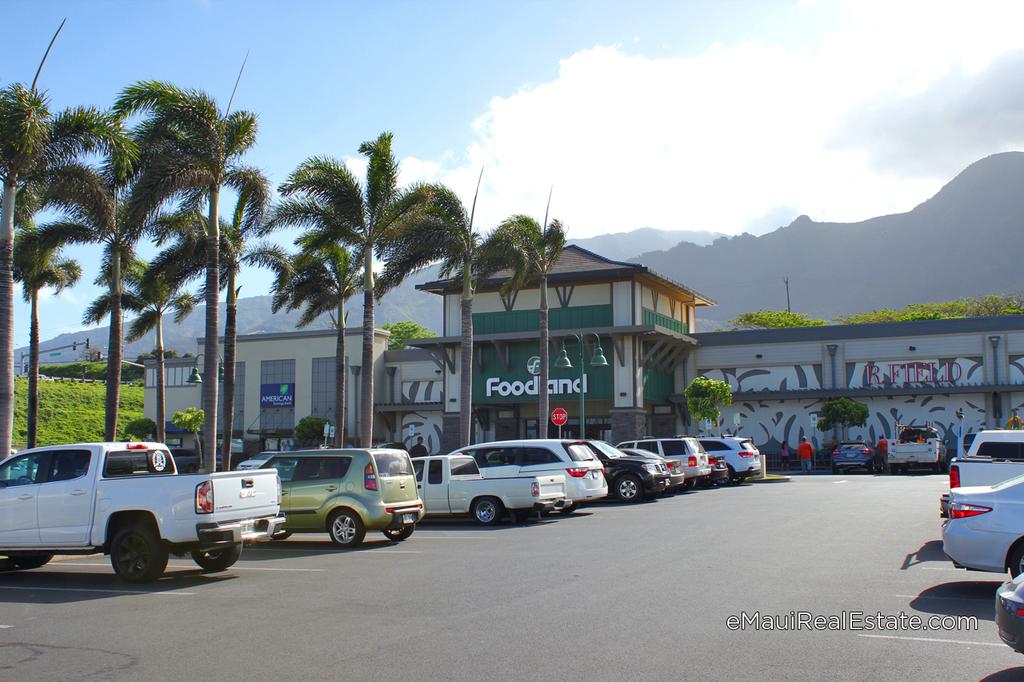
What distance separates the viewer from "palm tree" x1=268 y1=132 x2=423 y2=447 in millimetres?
28188

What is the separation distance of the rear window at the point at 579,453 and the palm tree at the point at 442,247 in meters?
9.49

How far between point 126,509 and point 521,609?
5.88 m

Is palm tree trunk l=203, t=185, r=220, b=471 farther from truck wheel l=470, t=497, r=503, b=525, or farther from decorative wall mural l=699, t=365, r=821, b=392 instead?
decorative wall mural l=699, t=365, r=821, b=392

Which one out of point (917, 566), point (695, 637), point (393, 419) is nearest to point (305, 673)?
point (695, 637)

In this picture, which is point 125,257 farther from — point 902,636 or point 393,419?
point 902,636

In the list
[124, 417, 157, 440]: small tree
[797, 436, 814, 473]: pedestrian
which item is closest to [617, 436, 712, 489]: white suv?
[797, 436, 814, 473]: pedestrian

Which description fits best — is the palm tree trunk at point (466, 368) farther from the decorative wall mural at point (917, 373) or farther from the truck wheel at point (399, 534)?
the decorative wall mural at point (917, 373)

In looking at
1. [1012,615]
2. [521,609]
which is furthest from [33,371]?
[1012,615]

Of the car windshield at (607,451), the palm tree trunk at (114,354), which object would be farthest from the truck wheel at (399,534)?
the palm tree trunk at (114,354)

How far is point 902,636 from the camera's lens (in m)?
8.12

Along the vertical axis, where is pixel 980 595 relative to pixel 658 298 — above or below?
below

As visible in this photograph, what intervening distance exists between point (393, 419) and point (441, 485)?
3489 cm

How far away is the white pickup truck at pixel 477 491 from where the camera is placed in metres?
19.0

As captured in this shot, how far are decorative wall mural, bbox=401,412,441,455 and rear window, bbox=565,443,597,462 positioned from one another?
3110 centimetres
